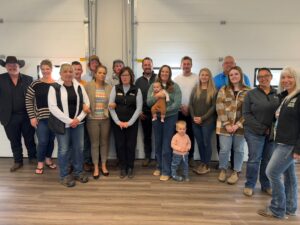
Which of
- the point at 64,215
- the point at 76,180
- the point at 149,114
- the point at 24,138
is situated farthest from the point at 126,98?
the point at 24,138

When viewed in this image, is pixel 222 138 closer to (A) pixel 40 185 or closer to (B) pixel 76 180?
(B) pixel 76 180

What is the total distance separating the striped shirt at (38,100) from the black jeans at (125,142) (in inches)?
37.5

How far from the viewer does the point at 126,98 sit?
11.1 feet

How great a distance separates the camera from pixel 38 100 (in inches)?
138

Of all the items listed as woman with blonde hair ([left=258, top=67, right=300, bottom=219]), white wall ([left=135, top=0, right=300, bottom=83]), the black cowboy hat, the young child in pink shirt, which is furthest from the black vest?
woman with blonde hair ([left=258, top=67, right=300, bottom=219])

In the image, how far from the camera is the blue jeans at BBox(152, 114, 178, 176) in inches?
133

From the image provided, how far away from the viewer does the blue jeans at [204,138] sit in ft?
11.6

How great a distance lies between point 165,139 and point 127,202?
941 millimetres

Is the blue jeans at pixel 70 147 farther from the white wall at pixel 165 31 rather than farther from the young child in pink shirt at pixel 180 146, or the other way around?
the white wall at pixel 165 31

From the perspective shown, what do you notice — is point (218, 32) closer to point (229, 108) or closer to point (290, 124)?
point (229, 108)

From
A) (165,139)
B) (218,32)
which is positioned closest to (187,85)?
(165,139)

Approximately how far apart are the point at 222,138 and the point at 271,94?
0.85 m

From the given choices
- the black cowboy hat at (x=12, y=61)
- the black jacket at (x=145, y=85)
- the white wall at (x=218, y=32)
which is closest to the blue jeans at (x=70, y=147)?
the black jacket at (x=145, y=85)

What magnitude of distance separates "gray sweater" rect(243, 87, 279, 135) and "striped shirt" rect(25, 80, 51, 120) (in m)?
2.52
